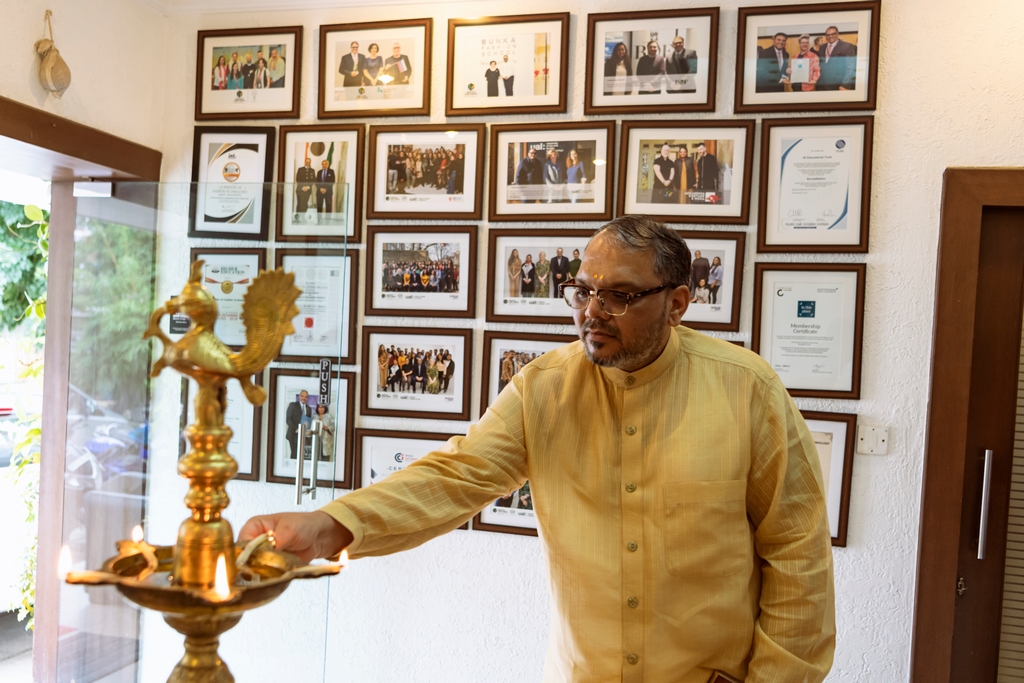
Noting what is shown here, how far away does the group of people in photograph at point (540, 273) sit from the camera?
2799 mm

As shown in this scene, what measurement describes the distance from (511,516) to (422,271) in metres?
0.95

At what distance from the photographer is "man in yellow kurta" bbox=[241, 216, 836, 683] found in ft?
4.68

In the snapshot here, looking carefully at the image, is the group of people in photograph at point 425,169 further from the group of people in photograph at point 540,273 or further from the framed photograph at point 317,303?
the framed photograph at point 317,303

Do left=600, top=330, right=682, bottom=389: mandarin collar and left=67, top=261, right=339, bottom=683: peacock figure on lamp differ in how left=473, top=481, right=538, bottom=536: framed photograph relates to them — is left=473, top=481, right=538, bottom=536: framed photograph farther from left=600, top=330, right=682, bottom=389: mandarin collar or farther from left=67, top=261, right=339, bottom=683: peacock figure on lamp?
left=67, top=261, right=339, bottom=683: peacock figure on lamp

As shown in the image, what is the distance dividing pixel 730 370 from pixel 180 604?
114cm

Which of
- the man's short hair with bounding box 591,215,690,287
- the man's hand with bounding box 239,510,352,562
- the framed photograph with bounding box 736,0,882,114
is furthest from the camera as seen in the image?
the framed photograph with bounding box 736,0,882,114

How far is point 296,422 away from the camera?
2529mm

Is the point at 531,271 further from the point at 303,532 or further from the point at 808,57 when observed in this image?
the point at 303,532

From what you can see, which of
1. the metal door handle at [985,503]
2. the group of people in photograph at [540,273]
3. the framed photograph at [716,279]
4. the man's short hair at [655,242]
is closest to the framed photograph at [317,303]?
the group of people in photograph at [540,273]

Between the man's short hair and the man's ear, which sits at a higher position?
the man's short hair

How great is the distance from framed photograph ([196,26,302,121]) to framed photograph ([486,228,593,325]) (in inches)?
39.5

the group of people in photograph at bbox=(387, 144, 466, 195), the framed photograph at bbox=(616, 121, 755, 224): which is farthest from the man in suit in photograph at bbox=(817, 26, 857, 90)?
the group of people in photograph at bbox=(387, 144, 466, 195)

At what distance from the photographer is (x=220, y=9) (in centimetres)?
311

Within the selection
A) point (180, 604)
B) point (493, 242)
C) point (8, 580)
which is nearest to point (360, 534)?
point (180, 604)
